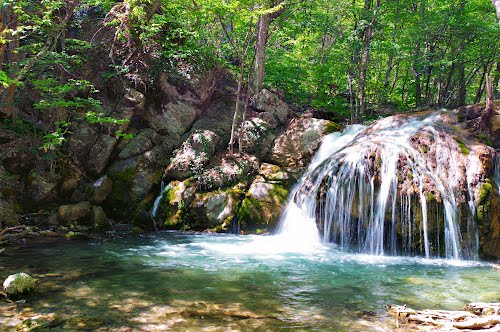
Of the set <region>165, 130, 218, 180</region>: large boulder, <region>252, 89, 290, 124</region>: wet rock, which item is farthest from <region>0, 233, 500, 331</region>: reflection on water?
<region>252, 89, 290, 124</region>: wet rock

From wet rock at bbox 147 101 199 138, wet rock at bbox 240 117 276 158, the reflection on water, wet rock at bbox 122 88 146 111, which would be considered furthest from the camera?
wet rock at bbox 147 101 199 138

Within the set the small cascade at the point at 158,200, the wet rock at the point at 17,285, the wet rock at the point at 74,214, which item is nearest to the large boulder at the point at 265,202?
the small cascade at the point at 158,200

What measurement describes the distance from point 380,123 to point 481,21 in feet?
17.0

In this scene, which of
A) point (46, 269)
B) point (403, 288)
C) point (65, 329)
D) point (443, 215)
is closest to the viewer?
point (65, 329)

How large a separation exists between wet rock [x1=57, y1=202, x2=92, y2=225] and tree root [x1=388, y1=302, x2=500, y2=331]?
28.5 ft

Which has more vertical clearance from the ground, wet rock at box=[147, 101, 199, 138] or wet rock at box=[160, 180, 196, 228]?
wet rock at box=[147, 101, 199, 138]

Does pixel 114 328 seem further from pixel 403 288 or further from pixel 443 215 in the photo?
pixel 443 215

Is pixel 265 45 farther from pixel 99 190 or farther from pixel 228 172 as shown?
pixel 99 190

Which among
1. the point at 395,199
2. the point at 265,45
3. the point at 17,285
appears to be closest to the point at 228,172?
the point at 395,199

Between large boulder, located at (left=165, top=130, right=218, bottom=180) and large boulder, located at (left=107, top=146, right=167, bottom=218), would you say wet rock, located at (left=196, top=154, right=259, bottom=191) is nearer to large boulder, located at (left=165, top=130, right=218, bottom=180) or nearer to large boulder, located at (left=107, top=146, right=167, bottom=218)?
large boulder, located at (left=165, top=130, right=218, bottom=180)

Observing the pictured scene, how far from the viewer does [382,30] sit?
15.3 metres

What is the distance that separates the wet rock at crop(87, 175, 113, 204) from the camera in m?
11.1

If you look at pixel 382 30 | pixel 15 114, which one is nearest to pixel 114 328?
pixel 15 114

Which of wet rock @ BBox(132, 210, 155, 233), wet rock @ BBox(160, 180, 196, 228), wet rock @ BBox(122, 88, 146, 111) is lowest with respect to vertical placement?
wet rock @ BBox(132, 210, 155, 233)
